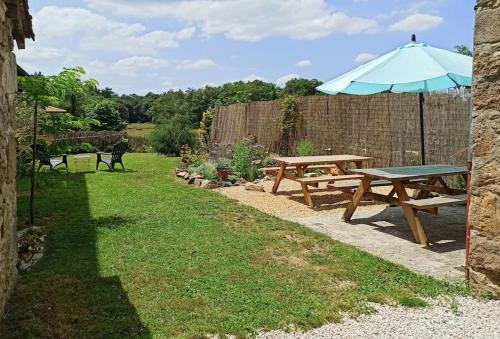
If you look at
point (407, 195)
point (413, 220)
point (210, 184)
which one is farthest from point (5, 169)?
point (210, 184)

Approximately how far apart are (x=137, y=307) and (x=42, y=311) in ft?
2.26

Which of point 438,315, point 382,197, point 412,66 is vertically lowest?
point 438,315

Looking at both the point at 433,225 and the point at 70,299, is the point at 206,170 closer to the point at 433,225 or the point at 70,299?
the point at 433,225

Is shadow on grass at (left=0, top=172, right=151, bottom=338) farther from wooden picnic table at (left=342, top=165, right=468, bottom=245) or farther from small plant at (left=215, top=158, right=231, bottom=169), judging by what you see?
small plant at (left=215, top=158, right=231, bottom=169)

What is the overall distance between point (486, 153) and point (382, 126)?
21.5 ft

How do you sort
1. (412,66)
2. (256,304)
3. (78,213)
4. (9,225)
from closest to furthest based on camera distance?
(256,304), (9,225), (412,66), (78,213)

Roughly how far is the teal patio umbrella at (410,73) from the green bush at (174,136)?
11.9m

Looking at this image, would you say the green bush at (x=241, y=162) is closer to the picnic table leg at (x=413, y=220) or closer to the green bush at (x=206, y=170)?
the green bush at (x=206, y=170)

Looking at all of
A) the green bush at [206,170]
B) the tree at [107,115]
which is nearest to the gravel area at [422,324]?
the green bush at [206,170]

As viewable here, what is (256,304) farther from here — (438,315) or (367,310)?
(438,315)

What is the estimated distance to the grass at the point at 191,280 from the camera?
324cm

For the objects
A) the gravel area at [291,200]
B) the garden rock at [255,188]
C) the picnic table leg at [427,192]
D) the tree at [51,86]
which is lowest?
the gravel area at [291,200]

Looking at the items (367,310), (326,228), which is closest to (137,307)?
(367,310)

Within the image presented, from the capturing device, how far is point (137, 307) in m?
3.50
